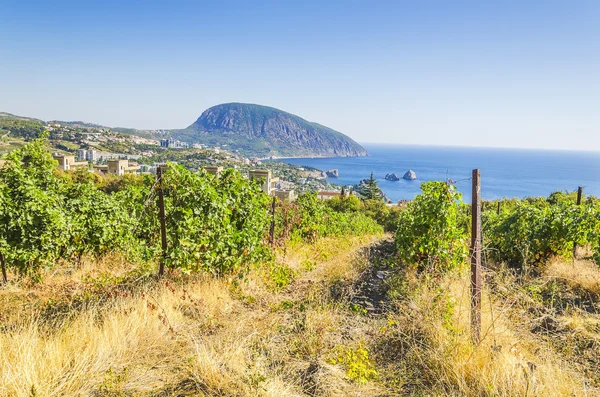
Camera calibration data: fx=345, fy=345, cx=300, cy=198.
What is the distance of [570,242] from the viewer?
732 cm

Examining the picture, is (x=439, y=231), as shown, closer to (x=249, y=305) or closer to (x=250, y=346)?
(x=249, y=305)

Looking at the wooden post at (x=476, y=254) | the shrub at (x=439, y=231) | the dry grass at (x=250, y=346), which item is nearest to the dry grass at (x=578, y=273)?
the shrub at (x=439, y=231)

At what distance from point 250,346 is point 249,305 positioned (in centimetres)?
119

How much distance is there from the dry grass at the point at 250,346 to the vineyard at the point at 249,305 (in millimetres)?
18

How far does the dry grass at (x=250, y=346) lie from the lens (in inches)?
108

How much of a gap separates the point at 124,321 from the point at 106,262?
3.33 meters

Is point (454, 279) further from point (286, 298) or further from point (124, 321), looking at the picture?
point (124, 321)

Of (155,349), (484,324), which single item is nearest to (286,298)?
(155,349)

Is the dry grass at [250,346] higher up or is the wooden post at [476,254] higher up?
the wooden post at [476,254]

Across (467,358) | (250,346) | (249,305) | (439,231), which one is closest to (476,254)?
(467,358)

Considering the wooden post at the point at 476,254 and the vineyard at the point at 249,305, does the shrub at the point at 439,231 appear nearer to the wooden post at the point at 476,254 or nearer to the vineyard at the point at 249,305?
the vineyard at the point at 249,305

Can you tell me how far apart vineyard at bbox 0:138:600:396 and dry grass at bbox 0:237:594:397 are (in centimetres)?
2

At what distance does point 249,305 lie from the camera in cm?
467

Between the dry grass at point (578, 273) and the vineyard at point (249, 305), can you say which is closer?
the vineyard at point (249, 305)
